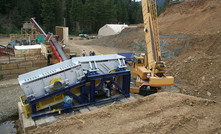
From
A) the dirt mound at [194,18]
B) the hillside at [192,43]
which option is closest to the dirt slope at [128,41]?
the hillside at [192,43]

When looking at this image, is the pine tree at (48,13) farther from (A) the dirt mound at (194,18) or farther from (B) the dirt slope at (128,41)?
(A) the dirt mound at (194,18)

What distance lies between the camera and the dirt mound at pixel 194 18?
1962 cm

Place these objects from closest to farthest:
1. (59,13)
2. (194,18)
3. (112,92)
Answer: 1. (112,92)
2. (194,18)
3. (59,13)

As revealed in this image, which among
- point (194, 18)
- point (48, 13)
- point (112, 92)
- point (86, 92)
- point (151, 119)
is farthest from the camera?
point (48, 13)

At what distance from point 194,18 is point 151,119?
70.3 ft

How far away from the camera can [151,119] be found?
18.6 feet

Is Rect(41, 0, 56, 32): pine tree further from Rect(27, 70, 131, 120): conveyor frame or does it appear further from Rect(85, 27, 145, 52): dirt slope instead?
Rect(27, 70, 131, 120): conveyor frame

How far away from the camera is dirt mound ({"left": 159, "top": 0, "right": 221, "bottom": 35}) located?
1962 cm

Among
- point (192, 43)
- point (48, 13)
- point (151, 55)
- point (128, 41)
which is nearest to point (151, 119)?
point (151, 55)

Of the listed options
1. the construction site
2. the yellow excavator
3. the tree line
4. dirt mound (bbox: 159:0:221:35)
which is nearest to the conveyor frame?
the construction site

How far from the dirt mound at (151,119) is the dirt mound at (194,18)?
14.6 m

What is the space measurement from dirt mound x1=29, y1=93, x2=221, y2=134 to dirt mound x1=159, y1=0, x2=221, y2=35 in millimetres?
14641

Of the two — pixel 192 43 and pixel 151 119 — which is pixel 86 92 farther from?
pixel 192 43

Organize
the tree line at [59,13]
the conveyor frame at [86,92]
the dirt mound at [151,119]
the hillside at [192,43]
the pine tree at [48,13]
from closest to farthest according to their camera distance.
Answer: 1. the dirt mound at [151,119]
2. the conveyor frame at [86,92]
3. the hillside at [192,43]
4. the pine tree at [48,13]
5. the tree line at [59,13]
